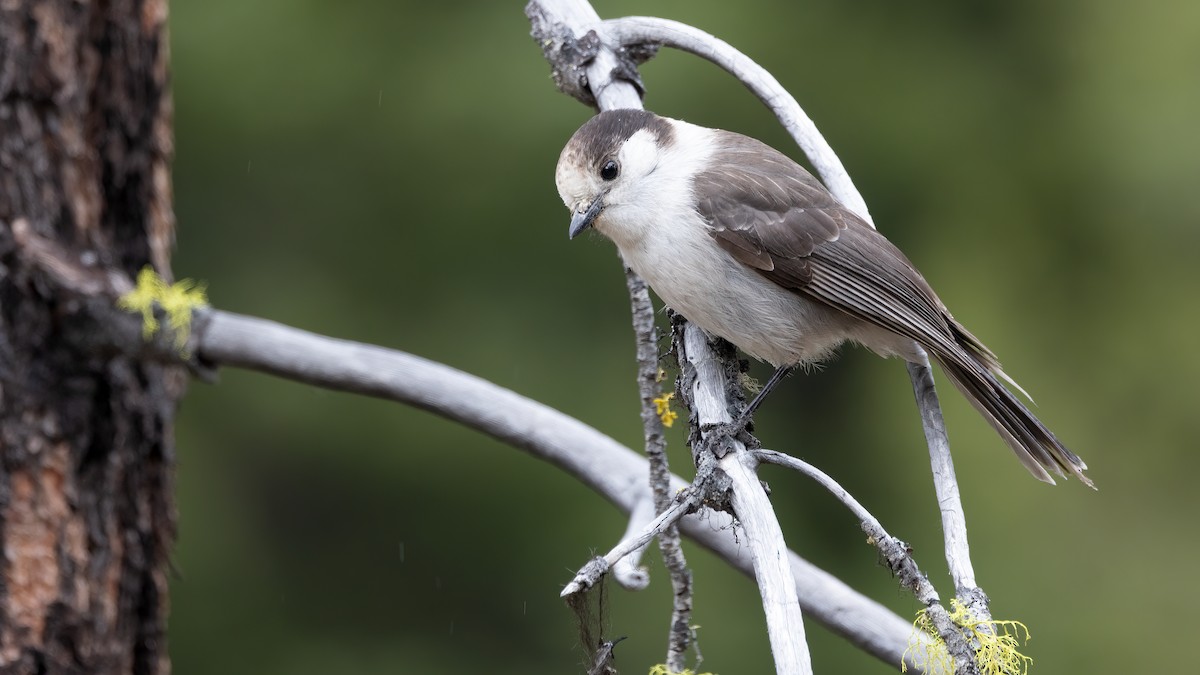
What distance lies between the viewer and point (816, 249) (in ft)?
9.43

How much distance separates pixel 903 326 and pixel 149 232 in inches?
77.1

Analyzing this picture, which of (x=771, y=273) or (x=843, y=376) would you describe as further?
(x=843, y=376)

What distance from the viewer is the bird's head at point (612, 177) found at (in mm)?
2787

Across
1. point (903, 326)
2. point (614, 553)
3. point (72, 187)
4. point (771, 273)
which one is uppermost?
point (72, 187)

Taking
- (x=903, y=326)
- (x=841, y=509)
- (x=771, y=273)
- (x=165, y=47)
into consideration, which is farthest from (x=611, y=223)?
(x=841, y=509)

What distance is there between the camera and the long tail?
268cm

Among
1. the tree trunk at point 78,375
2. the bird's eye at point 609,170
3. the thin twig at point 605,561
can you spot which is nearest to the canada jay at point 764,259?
the bird's eye at point 609,170

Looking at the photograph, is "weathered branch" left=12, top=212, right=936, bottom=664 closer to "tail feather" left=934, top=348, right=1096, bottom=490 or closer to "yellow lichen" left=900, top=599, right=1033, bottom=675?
"tail feather" left=934, top=348, right=1096, bottom=490

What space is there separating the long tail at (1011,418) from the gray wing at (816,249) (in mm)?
79

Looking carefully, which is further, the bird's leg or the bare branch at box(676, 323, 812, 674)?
the bird's leg

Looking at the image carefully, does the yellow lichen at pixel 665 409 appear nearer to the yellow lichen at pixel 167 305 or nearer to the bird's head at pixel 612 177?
the bird's head at pixel 612 177

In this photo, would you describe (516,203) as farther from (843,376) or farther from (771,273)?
(771,273)

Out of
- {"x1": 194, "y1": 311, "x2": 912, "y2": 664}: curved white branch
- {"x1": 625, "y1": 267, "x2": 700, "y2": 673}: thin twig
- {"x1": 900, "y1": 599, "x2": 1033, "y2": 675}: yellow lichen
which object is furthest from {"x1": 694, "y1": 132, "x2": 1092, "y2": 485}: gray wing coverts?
{"x1": 900, "y1": 599, "x2": 1033, "y2": 675}: yellow lichen

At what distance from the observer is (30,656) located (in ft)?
9.63
